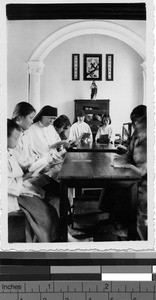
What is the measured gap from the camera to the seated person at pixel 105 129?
0.91 m

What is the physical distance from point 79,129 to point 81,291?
0.39 metres

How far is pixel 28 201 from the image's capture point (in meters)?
0.92

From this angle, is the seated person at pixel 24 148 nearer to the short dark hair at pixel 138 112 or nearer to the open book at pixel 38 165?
the open book at pixel 38 165

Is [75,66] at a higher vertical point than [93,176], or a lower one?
higher

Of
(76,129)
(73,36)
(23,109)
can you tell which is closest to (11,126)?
(23,109)

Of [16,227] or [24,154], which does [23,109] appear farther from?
[16,227]

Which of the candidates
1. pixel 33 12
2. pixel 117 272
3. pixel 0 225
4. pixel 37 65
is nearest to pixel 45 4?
pixel 33 12

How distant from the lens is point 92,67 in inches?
35.5

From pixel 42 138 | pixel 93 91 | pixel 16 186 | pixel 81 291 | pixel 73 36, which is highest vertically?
pixel 73 36

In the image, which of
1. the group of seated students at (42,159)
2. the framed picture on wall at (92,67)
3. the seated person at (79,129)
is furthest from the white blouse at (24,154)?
the framed picture on wall at (92,67)

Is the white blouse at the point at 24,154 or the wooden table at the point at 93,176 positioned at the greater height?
the white blouse at the point at 24,154

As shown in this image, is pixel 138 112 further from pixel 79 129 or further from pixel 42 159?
pixel 42 159

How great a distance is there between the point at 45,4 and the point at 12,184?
0.45 metres

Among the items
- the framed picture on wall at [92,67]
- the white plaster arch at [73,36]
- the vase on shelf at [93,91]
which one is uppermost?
the white plaster arch at [73,36]
